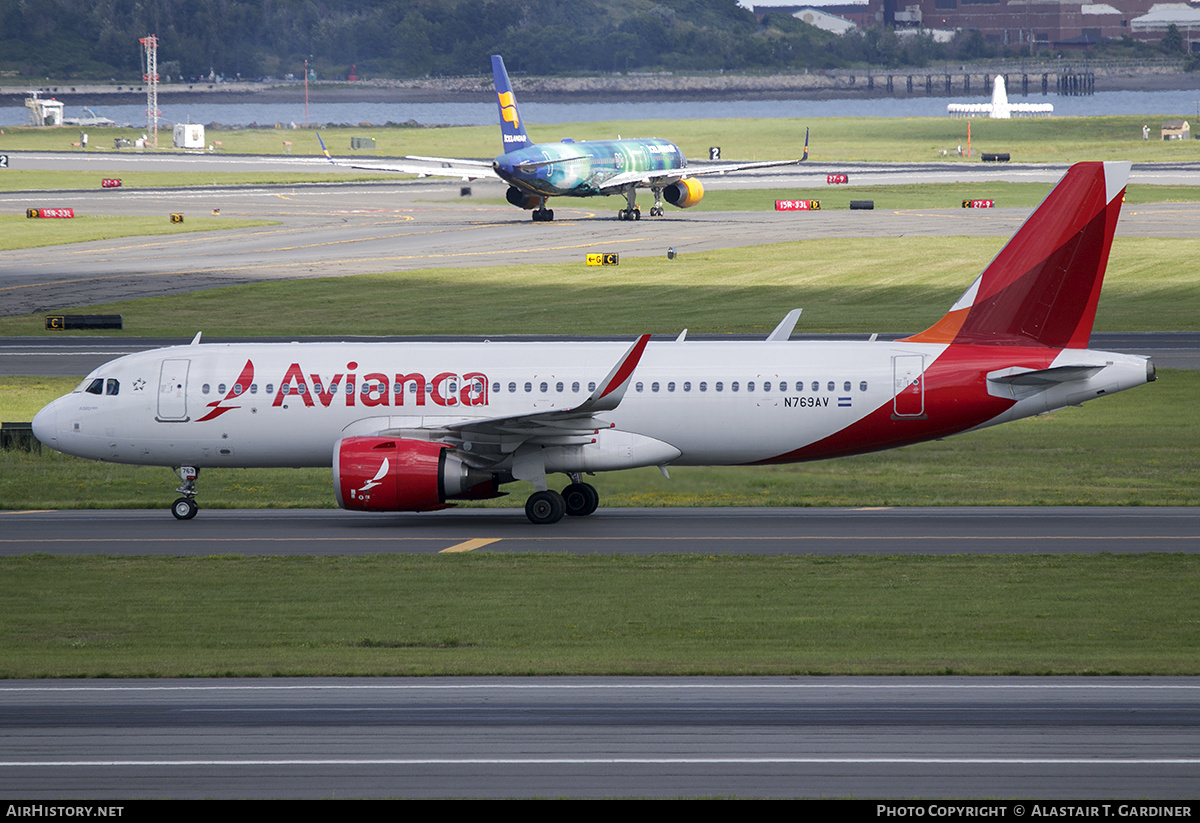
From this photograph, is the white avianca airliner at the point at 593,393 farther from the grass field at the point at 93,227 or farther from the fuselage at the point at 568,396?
the grass field at the point at 93,227

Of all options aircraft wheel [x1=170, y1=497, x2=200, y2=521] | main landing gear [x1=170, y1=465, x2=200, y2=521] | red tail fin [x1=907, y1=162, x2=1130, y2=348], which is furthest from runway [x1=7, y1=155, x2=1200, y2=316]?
red tail fin [x1=907, y1=162, x2=1130, y2=348]

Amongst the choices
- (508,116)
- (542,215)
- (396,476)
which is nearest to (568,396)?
(396,476)

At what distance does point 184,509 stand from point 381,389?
5.95 meters

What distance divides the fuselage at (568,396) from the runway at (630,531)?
5.50 ft

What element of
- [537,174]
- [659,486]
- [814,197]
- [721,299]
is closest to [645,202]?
[814,197]

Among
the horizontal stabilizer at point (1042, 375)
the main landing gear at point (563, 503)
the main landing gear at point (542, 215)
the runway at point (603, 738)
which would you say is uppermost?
the main landing gear at point (542, 215)

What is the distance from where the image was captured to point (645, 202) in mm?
127375

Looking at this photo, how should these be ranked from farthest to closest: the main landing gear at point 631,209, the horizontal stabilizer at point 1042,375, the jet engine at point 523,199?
the jet engine at point 523,199 < the main landing gear at point 631,209 < the horizontal stabilizer at point 1042,375

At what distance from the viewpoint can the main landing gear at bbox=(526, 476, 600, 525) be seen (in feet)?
108

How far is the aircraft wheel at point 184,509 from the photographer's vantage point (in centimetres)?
3419

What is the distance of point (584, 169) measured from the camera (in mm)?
104625

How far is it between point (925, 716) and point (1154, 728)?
106 inches

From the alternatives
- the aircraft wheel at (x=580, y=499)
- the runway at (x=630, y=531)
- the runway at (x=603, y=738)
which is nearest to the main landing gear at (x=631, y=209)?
the runway at (x=630, y=531)

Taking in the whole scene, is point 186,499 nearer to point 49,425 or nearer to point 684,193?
point 49,425
